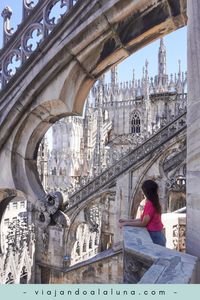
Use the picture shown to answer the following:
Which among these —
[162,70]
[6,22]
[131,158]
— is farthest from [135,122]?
[6,22]

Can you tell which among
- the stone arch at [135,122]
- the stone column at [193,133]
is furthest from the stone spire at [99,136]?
the stone column at [193,133]

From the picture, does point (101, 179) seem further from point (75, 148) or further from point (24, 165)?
point (75, 148)

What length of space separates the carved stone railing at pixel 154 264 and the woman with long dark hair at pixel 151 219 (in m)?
0.65

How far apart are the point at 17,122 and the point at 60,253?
34.1ft

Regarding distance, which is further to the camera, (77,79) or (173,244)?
(173,244)

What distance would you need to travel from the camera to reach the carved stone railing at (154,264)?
1562mm

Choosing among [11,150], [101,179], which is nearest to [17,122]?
[11,150]

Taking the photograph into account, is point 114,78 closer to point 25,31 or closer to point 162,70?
point 162,70

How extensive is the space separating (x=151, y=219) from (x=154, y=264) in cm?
131

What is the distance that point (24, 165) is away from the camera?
11.8ft

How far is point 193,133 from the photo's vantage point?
2.15m

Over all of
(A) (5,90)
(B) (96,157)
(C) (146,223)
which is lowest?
(C) (146,223)

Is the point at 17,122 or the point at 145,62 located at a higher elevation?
the point at 145,62

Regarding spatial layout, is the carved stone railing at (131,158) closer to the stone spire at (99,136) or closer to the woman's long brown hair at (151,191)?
the woman's long brown hair at (151,191)
